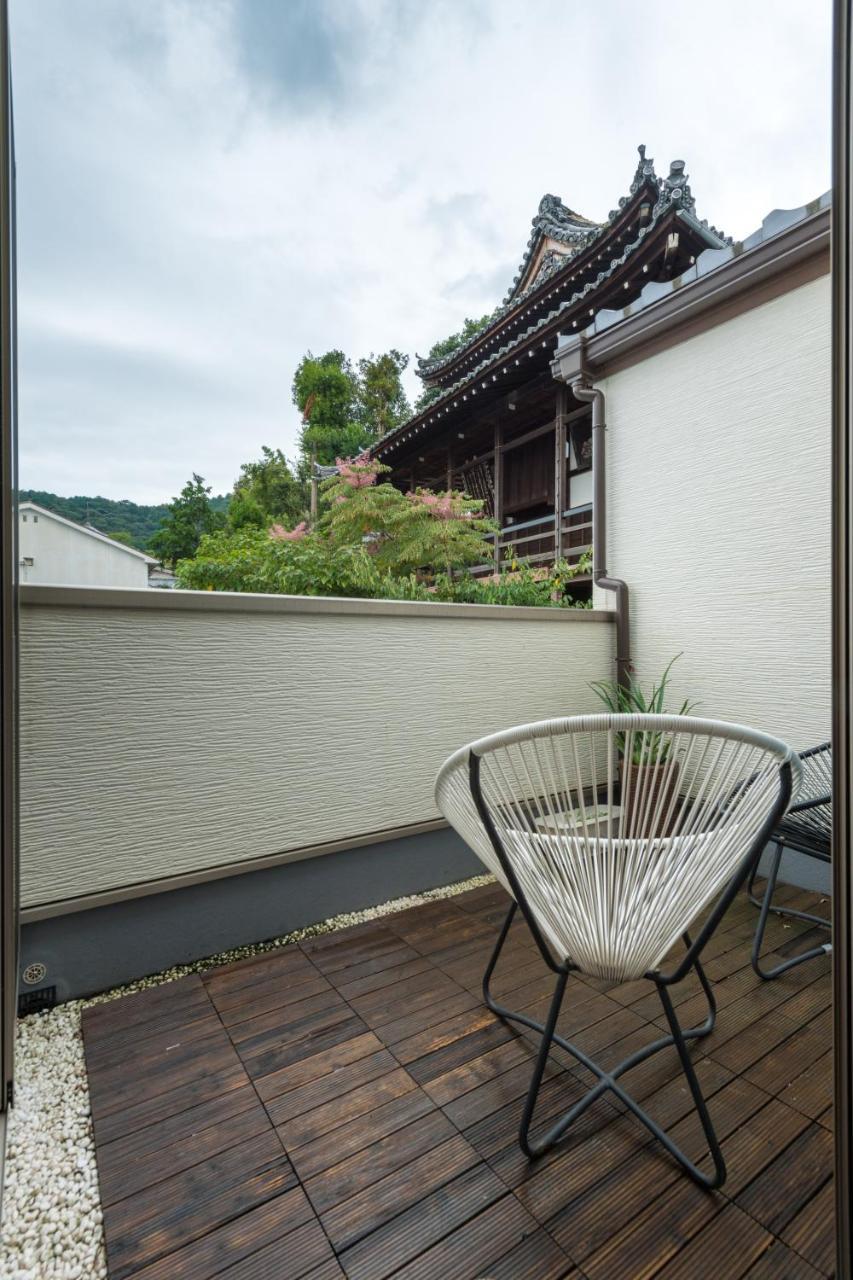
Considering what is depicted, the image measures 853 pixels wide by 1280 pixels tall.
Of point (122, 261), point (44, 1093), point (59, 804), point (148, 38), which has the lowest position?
point (44, 1093)

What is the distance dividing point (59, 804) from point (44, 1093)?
2.32 feet

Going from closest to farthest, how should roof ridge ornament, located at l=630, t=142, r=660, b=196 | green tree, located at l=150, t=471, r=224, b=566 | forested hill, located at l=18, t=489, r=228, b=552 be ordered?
1. forested hill, located at l=18, t=489, r=228, b=552
2. green tree, located at l=150, t=471, r=224, b=566
3. roof ridge ornament, located at l=630, t=142, r=660, b=196

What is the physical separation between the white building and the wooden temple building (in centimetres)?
420

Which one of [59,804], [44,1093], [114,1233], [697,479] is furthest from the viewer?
[697,479]

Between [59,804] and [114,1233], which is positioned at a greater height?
[59,804]

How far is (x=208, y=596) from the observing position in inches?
76.8

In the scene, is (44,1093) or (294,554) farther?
(294,554)

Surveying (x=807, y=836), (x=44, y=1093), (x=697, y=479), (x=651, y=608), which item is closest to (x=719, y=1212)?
(x=807, y=836)

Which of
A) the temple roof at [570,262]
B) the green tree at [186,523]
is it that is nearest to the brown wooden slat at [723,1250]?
the green tree at [186,523]

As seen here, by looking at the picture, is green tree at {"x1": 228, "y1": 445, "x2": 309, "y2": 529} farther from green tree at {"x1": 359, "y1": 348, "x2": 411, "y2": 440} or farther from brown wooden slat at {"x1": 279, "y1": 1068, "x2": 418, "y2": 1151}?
brown wooden slat at {"x1": 279, "y1": 1068, "x2": 418, "y2": 1151}

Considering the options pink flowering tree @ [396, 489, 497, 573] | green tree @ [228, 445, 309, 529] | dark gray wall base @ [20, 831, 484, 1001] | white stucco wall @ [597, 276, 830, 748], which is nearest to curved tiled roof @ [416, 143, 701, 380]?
white stucco wall @ [597, 276, 830, 748]

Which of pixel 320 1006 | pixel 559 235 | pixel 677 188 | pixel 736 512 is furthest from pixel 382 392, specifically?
pixel 320 1006

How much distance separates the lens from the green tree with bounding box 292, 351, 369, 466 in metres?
14.3

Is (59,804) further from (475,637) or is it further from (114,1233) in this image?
(475,637)
